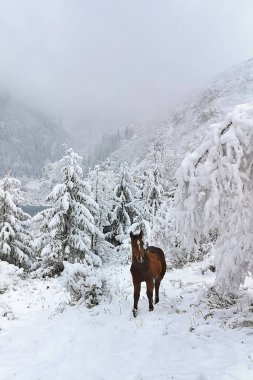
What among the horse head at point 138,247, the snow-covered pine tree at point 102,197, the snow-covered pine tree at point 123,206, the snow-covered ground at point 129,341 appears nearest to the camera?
the snow-covered ground at point 129,341

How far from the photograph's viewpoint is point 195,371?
16.3 feet

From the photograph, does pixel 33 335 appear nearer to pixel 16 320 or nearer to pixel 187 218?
pixel 16 320

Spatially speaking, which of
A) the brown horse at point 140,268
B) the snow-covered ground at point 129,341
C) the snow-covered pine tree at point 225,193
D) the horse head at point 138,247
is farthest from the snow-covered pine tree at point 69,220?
the snow-covered pine tree at point 225,193

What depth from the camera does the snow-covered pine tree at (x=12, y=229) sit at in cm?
2694

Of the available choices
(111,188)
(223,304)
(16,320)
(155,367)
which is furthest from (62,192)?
(155,367)

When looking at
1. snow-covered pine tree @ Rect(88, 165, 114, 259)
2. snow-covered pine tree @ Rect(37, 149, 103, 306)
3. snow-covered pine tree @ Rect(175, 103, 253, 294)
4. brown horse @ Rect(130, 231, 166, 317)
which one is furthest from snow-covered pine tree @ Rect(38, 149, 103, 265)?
snow-covered pine tree @ Rect(175, 103, 253, 294)

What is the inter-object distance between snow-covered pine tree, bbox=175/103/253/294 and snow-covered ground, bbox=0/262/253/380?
109 cm

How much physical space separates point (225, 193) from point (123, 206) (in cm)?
2680

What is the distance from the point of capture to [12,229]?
89.9 ft

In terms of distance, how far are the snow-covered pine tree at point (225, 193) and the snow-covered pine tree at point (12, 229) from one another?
72.1 ft

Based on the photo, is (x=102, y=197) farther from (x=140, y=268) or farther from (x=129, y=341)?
(x=129, y=341)

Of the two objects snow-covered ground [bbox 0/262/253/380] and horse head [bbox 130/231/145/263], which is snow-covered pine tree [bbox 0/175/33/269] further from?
horse head [bbox 130/231/145/263]

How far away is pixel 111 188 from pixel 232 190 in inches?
1140

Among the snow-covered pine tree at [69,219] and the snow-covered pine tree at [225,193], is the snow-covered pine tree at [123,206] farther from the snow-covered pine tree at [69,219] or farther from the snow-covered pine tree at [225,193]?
the snow-covered pine tree at [225,193]
